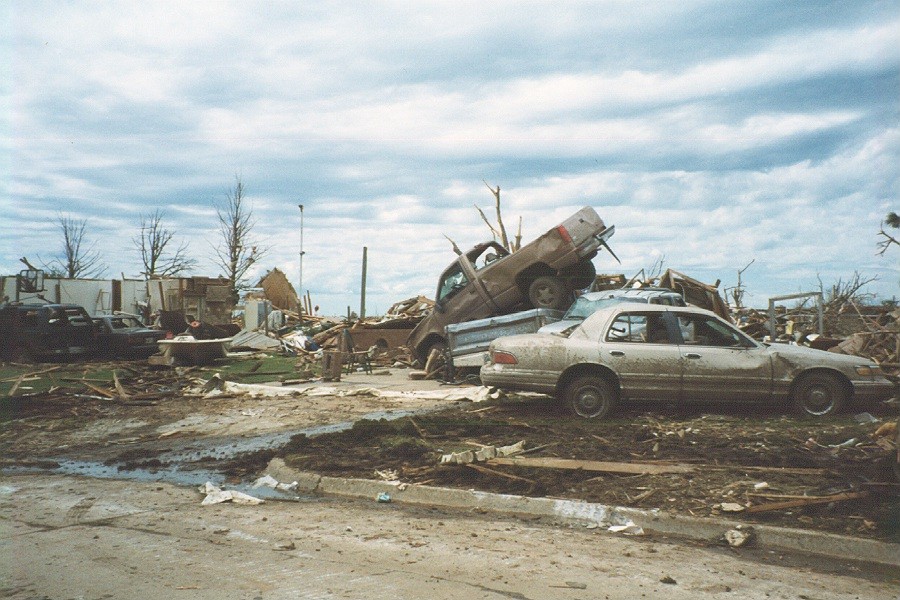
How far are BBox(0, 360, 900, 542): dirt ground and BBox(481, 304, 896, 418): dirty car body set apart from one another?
343 millimetres

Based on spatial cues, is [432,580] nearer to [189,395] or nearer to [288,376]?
[189,395]

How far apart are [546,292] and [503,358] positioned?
23.2 feet

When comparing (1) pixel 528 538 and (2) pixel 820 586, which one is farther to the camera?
(1) pixel 528 538

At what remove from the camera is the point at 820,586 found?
4477mm

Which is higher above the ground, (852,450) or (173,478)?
(852,450)

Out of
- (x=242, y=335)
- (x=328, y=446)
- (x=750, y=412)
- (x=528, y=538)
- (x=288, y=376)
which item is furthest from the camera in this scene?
(x=242, y=335)

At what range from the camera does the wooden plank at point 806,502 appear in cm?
584

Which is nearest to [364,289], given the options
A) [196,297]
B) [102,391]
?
[196,297]

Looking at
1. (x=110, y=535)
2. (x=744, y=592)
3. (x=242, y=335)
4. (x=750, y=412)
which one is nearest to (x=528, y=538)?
(x=744, y=592)

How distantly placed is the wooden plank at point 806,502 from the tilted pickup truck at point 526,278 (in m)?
11.4

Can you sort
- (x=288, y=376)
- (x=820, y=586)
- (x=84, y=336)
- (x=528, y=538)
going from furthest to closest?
1. (x=84, y=336)
2. (x=288, y=376)
3. (x=528, y=538)
4. (x=820, y=586)

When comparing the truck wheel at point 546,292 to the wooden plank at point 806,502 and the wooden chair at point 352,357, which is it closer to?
the wooden chair at point 352,357

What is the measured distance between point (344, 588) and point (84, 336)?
20.8 m

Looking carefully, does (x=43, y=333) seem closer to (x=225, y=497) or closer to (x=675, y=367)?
(x=225, y=497)
